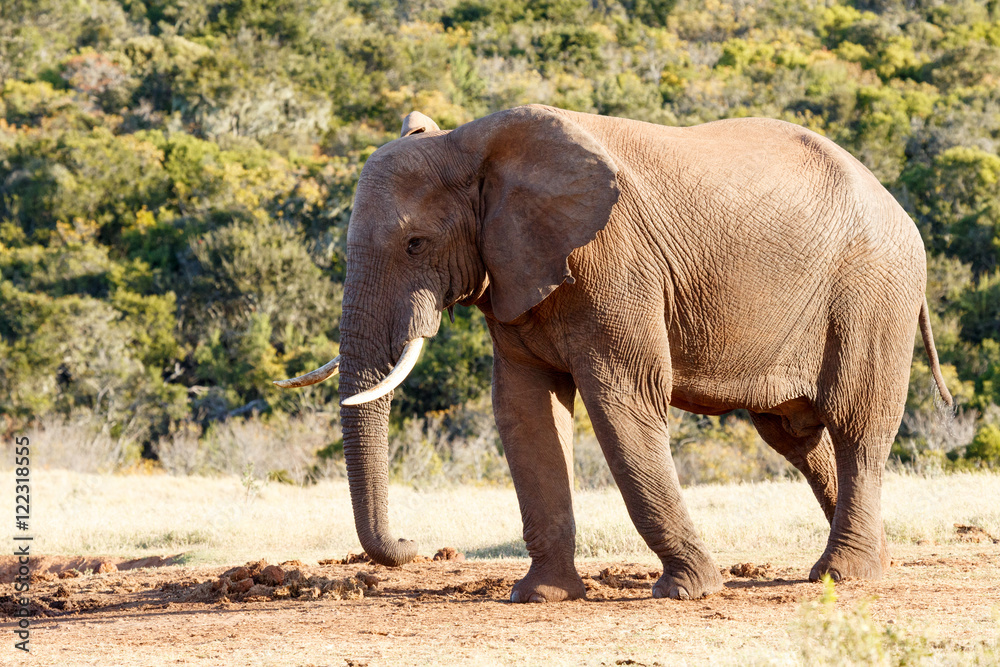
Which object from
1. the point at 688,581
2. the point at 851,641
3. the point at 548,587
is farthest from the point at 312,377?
the point at 851,641

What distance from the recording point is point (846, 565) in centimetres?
792

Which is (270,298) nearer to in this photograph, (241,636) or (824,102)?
(824,102)

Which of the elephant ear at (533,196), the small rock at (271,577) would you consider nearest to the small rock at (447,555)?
the small rock at (271,577)

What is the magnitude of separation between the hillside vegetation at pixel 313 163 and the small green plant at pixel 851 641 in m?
12.7

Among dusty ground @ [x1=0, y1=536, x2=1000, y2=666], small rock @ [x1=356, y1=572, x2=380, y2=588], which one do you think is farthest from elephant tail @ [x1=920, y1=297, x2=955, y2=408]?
small rock @ [x1=356, y1=572, x2=380, y2=588]

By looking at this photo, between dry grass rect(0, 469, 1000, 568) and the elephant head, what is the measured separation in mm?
3762

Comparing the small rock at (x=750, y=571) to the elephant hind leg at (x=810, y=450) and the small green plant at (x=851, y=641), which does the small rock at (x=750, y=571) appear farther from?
the small green plant at (x=851, y=641)

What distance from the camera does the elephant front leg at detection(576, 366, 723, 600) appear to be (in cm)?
700

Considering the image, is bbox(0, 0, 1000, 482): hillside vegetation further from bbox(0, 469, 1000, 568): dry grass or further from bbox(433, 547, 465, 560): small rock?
bbox(433, 547, 465, 560): small rock

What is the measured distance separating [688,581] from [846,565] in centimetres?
132

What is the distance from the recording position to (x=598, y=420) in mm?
7039

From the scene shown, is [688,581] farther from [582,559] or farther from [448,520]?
[448,520]

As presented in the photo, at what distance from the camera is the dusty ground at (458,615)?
5941 millimetres

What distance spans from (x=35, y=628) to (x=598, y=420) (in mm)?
3683
